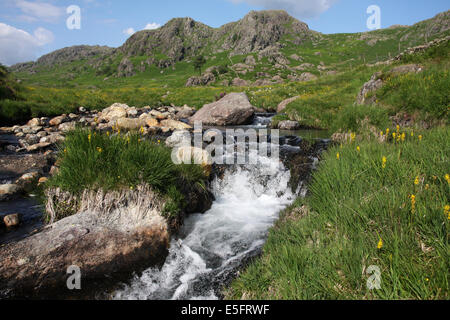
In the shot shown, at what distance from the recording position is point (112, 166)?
4766 mm

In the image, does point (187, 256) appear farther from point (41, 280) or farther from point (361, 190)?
point (361, 190)

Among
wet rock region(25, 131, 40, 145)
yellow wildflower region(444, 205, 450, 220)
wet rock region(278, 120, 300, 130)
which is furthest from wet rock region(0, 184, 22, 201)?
wet rock region(278, 120, 300, 130)

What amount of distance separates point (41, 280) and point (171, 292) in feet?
6.41

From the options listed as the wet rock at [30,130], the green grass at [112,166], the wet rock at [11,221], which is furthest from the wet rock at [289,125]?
the wet rock at [30,130]

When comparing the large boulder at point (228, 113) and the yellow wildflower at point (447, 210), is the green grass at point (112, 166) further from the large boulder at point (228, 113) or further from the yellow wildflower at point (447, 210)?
the large boulder at point (228, 113)

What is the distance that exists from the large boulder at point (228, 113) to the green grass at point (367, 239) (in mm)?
15718

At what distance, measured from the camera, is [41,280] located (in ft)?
11.2

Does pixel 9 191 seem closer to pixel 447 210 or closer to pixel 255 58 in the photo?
pixel 447 210

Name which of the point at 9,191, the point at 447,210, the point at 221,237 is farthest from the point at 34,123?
the point at 447,210

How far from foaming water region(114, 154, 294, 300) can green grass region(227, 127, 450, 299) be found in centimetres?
96

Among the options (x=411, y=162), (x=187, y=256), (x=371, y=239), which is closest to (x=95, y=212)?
(x=187, y=256)

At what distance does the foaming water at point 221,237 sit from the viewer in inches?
149

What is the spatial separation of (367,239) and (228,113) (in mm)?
17474

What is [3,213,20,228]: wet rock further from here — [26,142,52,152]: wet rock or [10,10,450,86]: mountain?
[10,10,450,86]: mountain
